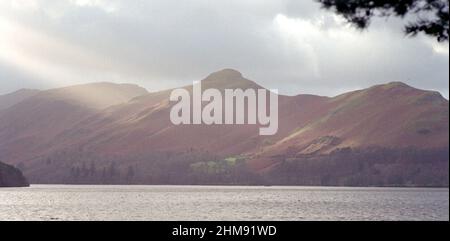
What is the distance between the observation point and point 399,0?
24031mm
